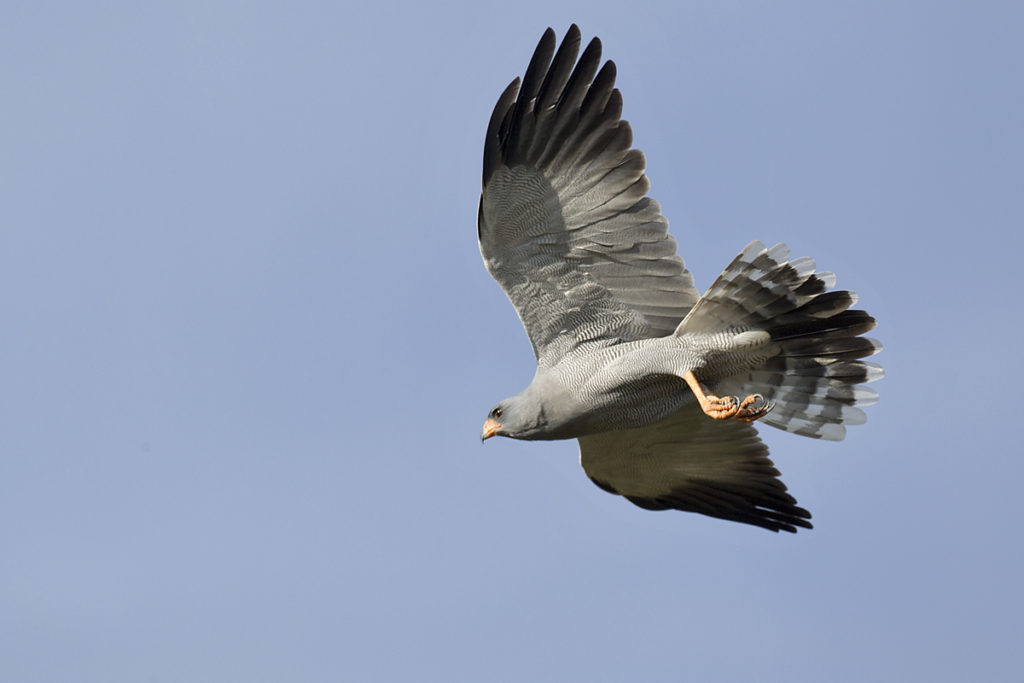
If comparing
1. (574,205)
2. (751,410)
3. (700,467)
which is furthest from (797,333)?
(700,467)

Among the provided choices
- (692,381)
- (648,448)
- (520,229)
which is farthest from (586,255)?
(648,448)

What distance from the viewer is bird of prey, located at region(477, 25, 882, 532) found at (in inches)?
451

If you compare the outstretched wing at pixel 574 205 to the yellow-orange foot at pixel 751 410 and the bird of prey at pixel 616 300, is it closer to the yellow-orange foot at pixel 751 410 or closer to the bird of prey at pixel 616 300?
the bird of prey at pixel 616 300

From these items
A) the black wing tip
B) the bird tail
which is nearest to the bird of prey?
the bird tail

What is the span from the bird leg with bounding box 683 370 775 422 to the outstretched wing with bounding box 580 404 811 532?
123 centimetres

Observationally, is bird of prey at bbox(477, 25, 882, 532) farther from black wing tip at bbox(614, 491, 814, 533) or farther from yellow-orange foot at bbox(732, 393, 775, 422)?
black wing tip at bbox(614, 491, 814, 533)

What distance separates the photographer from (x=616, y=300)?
473 inches

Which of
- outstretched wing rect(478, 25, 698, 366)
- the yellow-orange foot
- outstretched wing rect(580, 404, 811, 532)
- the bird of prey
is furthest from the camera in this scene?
outstretched wing rect(580, 404, 811, 532)

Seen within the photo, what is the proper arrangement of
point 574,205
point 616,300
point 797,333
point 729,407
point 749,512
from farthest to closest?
point 749,512 < point 616,300 < point 574,205 < point 797,333 < point 729,407

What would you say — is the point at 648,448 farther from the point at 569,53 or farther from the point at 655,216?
the point at 569,53

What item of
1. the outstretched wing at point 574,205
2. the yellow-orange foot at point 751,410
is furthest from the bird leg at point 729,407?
the outstretched wing at point 574,205

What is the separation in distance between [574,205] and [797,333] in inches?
78.7

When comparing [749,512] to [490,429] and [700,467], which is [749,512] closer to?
[700,467]

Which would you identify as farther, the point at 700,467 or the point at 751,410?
the point at 700,467
